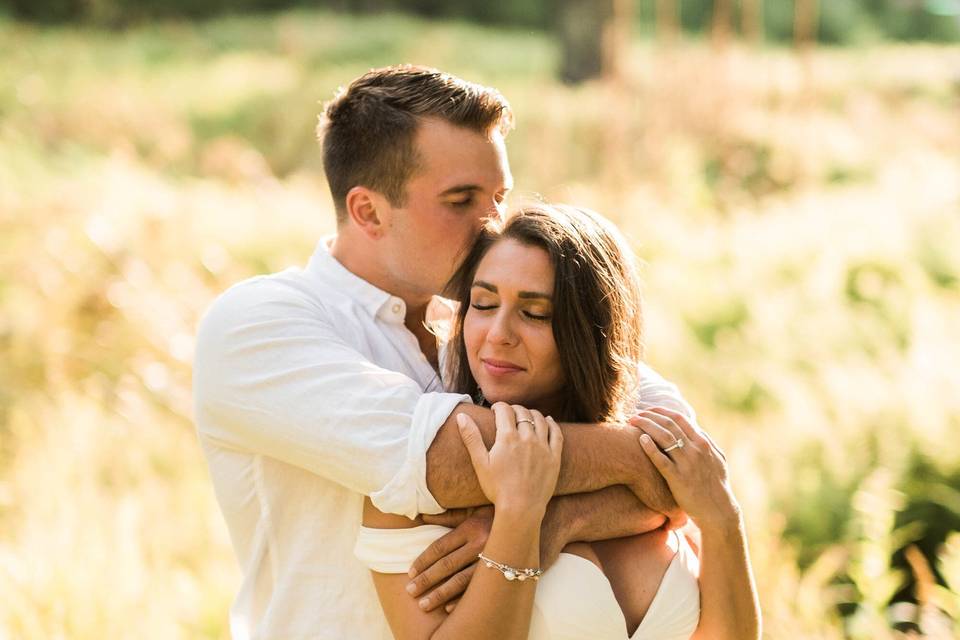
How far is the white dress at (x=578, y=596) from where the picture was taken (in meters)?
2.42

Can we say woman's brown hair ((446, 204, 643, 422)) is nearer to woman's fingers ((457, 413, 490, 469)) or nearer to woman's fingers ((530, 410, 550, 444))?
woman's fingers ((530, 410, 550, 444))

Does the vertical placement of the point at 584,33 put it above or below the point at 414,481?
below

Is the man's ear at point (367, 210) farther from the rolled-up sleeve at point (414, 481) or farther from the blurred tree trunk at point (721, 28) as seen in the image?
the blurred tree trunk at point (721, 28)

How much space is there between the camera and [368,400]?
250 cm

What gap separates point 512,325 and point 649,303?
519cm

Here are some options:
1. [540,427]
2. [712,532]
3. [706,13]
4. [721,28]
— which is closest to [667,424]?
[712,532]

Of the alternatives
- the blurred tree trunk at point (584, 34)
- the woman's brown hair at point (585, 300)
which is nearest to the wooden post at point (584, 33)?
the blurred tree trunk at point (584, 34)

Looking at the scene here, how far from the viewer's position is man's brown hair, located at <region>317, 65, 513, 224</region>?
10.1 feet

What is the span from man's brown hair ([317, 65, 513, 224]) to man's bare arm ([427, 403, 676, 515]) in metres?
0.88

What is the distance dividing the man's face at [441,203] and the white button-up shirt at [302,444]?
24 centimetres

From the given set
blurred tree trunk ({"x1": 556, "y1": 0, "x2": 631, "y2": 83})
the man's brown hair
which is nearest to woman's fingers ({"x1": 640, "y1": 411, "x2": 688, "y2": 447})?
the man's brown hair

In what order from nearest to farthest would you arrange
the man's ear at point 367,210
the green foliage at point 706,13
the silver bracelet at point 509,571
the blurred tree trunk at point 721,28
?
the silver bracelet at point 509,571, the man's ear at point 367,210, the blurred tree trunk at point 721,28, the green foliage at point 706,13

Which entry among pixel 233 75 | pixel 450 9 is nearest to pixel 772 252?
pixel 233 75

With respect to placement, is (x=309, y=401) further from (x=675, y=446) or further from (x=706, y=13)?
(x=706, y=13)
